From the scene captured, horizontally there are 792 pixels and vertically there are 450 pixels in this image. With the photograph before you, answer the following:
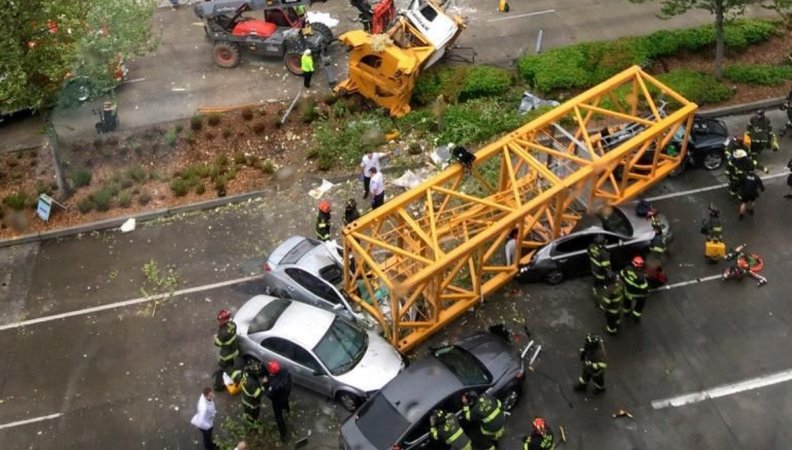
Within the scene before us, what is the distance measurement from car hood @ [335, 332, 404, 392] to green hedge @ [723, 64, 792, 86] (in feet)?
43.2

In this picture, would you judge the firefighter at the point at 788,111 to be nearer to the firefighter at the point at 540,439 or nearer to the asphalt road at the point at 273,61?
the asphalt road at the point at 273,61

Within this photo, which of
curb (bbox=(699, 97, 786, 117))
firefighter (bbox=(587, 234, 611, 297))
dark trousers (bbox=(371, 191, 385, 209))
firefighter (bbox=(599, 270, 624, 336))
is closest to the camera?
firefighter (bbox=(599, 270, 624, 336))

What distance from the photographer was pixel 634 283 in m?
13.8

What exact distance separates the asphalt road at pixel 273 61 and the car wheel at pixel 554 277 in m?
8.91

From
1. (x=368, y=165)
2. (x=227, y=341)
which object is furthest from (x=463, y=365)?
(x=368, y=165)

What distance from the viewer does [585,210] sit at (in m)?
15.7

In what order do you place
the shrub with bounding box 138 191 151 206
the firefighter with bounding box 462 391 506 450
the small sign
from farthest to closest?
the shrub with bounding box 138 191 151 206 → the small sign → the firefighter with bounding box 462 391 506 450

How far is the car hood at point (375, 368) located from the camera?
12.9 m

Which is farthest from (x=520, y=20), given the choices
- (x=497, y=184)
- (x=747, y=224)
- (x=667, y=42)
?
(x=747, y=224)

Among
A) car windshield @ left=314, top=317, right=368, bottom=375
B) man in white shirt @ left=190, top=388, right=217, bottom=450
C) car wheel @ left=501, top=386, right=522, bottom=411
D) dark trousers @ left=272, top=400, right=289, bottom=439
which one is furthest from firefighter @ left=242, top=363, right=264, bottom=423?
car wheel @ left=501, top=386, right=522, bottom=411

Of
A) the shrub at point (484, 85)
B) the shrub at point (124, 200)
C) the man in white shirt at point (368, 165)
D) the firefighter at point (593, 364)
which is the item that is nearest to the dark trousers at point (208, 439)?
the firefighter at point (593, 364)

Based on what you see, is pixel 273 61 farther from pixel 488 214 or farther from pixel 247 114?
pixel 488 214

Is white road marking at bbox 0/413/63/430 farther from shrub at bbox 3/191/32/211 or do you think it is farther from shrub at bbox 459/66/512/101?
shrub at bbox 459/66/512/101

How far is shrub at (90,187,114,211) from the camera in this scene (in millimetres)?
17891
